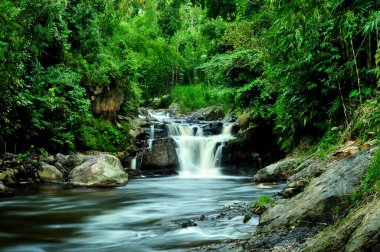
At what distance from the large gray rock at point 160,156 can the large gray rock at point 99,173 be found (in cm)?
333

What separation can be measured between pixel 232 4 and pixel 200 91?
1041 cm

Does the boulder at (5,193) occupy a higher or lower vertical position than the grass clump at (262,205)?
lower

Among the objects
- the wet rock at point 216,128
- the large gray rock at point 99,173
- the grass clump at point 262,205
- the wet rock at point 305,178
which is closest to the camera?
the wet rock at point 305,178

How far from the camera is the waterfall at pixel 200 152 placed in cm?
1565

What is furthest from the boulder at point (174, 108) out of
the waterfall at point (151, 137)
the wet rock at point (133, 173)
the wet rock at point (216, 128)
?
the wet rock at point (133, 173)

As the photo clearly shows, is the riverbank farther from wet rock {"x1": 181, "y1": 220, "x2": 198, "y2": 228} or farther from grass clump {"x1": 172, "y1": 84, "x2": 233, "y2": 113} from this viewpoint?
grass clump {"x1": 172, "y1": 84, "x2": 233, "y2": 113}

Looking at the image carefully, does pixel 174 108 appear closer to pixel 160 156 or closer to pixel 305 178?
pixel 160 156

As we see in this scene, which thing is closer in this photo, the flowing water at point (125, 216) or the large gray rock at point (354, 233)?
the large gray rock at point (354, 233)

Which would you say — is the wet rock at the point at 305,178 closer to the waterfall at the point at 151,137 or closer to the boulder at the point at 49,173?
the boulder at the point at 49,173

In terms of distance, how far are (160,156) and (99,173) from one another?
4.53 m

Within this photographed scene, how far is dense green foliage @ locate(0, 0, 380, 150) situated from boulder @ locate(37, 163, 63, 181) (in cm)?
158

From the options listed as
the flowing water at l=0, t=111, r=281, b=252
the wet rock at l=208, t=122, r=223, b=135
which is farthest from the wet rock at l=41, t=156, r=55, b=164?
the wet rock at l=208, t=122, r=223, b=135

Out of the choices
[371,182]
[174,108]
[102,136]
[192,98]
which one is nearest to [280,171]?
[371,182]

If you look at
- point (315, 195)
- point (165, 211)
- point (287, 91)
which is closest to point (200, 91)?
point (287, 91)
